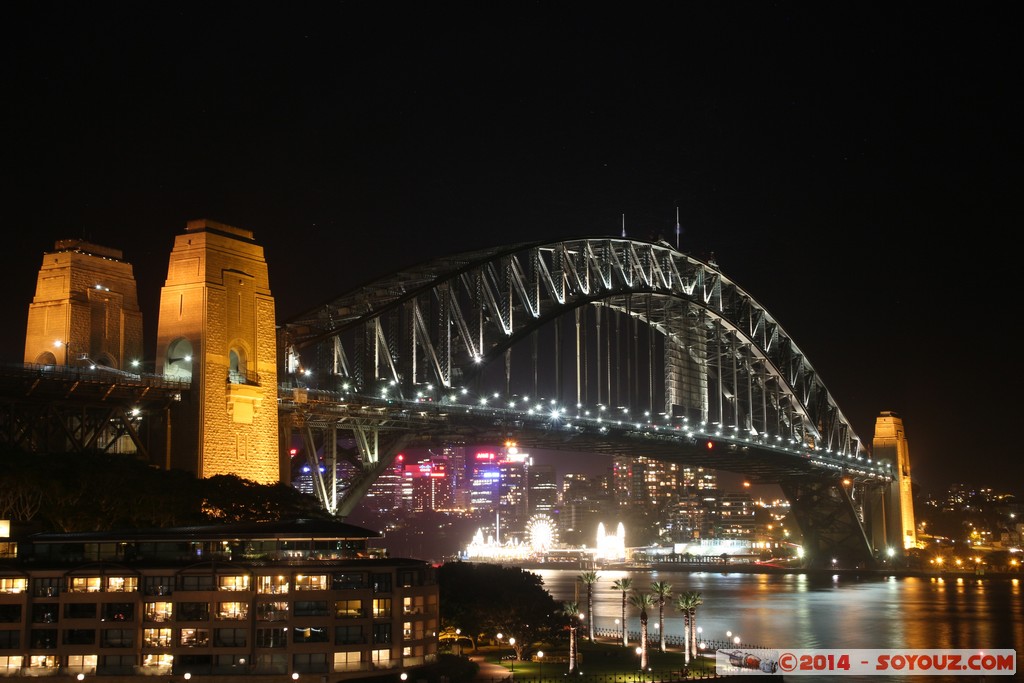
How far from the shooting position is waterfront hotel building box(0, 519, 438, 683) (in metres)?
40.5

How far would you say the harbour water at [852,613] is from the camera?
216 feet

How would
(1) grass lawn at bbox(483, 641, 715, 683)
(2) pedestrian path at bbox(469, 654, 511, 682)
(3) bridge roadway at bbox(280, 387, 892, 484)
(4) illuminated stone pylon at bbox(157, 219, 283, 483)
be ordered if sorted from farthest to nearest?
1. (3) bridge roadway at bbox(280, 387, 892, 484)
2. (4) illuminated stone pylon at bbox(157, 219, 283, 483)
3. (1) grass lawn at bbox(483, 641, 715, 683)
4. (2) pedestrian path at bbox(469, 654, 511, 682)

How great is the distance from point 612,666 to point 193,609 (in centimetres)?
1692

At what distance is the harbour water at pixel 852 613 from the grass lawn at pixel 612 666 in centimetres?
568

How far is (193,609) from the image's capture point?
40.9 m

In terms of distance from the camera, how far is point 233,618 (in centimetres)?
4094

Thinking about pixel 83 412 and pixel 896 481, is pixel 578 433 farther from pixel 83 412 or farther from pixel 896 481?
pixel 896 481

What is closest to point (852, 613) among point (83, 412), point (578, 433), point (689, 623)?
point (578, 433)

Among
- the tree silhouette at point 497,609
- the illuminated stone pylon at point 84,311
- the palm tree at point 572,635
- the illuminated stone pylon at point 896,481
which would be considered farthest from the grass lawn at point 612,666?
the illuminated stone pylon at point 896,481

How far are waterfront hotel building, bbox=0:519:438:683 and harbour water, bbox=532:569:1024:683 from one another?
20.9 meters

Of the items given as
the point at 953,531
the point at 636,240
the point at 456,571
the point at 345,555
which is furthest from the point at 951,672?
the point at 953,531

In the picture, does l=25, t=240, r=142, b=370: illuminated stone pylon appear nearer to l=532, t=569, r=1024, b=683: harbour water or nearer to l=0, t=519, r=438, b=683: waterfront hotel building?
l=0, t=519, r=438, b=683: waterfront hotel building

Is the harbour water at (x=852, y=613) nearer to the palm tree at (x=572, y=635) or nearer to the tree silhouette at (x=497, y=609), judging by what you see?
the tree silhouette at (x=497, y=609)

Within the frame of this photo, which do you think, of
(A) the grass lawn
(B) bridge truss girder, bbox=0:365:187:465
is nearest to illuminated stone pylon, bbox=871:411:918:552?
(A) the grass lawn
